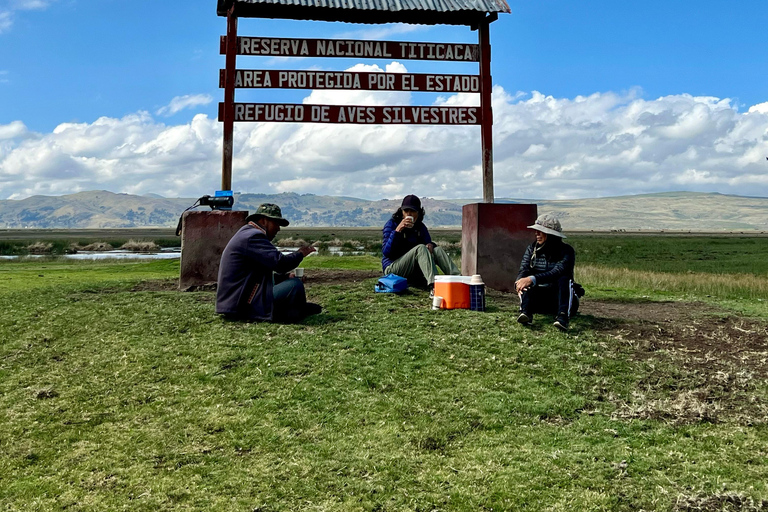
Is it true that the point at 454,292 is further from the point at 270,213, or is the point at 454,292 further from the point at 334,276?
the point at 334,276

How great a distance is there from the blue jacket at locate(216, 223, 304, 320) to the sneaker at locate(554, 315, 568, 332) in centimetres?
321

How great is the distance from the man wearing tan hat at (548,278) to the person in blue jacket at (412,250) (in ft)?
5.19

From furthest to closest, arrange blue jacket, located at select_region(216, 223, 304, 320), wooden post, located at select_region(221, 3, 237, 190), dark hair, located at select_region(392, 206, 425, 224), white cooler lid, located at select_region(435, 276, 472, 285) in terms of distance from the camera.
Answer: wooden post, located at select_region(221, 3, 237, 190), dark hair, located at select_region(392, 206, 425, 224), white cooler lid, located at select_region(435, 276, 472, 285), blue jacket, located at select_region(216, 223, 304, 320)

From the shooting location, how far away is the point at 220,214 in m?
11.6

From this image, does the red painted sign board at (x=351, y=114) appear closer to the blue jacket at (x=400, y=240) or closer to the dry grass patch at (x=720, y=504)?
the blue jacket at (x=400, y=240)

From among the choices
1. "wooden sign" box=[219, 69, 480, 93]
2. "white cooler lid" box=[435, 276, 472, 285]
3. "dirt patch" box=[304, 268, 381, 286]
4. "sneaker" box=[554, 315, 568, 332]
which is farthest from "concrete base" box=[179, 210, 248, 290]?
"sneaker" box=[554, 315, 568, 332]

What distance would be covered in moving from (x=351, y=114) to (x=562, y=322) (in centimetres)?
661

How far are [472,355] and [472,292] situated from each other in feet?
6.65

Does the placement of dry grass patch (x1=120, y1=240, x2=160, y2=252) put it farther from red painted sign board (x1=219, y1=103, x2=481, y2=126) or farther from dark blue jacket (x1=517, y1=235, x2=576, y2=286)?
dark blue jacket (x1=517, y1=235, x2=576, y2=286)

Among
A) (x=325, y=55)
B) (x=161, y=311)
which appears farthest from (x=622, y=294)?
(x=161, y=311)

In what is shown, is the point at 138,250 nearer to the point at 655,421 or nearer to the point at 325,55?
the point at 325,55

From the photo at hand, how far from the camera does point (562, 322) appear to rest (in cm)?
842

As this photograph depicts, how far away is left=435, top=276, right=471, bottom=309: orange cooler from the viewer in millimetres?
9391

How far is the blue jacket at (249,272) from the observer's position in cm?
821
